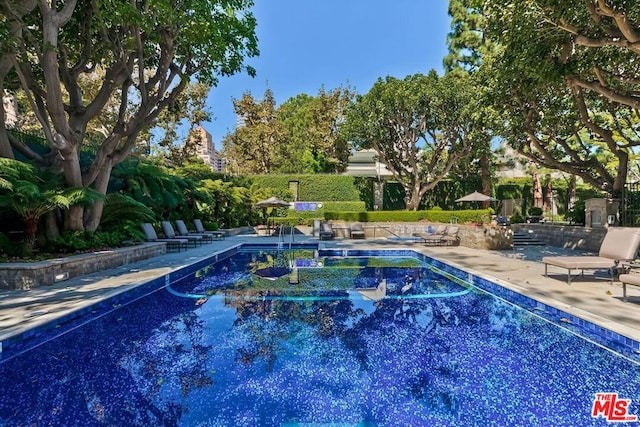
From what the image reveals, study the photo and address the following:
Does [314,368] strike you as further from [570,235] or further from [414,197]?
[414,197]

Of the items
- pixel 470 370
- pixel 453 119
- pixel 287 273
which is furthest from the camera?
pixel 453 119

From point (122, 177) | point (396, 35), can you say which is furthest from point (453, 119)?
point (122, 177)

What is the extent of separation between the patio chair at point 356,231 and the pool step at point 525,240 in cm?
686

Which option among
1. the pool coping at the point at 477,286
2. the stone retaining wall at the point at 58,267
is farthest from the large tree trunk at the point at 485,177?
the stone retaining wall at the point at 58,267

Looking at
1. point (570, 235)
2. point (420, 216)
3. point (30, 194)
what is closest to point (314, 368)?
point (30, 194)

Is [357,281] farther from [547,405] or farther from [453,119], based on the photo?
[453,119]

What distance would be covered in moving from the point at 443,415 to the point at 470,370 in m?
1.06

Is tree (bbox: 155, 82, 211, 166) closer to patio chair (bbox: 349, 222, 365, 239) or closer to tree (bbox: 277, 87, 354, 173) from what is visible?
tree (bbox: 277, 87, 354, 173)

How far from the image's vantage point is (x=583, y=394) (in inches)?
142

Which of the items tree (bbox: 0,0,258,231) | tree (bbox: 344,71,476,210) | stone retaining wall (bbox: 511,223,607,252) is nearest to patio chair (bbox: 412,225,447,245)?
stone retaining wall (bbox: 511,223,607,252)

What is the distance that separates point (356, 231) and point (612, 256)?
39.6 feet

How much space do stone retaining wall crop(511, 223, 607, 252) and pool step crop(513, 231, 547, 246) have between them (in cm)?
14

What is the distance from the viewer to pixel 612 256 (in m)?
7.44

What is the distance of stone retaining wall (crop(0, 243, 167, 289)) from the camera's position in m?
7.12
